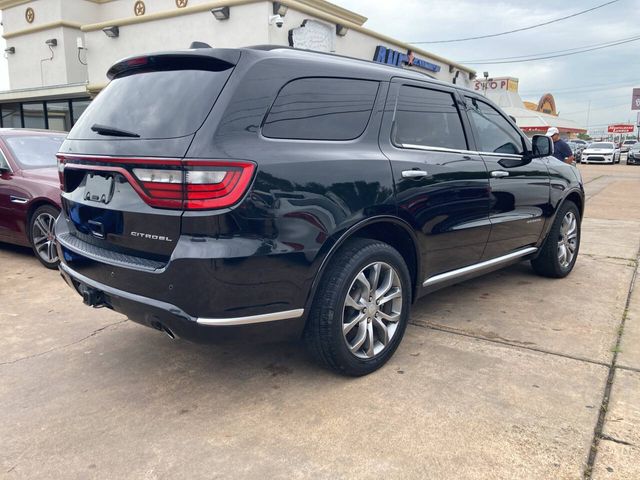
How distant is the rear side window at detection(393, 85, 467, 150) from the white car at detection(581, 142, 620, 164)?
32991 millimetres

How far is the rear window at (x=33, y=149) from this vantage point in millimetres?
6012

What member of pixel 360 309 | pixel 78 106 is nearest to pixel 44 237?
pixel 360 309

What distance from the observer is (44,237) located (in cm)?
560

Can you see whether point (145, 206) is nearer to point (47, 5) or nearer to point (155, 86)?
point (155, 86)

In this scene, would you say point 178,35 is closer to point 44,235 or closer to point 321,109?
point 44,235

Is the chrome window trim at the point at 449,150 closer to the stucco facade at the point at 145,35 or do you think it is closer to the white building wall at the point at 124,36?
the white building wall at the point at 124,36

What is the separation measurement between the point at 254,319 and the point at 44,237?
158 inches

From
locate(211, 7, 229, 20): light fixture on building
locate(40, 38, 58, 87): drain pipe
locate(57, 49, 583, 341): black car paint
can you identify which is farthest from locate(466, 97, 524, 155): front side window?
locate(40, 38, 58, 87): drain pipe

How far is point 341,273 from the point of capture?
2.83 metres

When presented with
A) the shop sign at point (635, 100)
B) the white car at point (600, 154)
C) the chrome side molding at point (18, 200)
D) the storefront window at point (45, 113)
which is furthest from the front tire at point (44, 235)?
the shop sign at point (635, 100)

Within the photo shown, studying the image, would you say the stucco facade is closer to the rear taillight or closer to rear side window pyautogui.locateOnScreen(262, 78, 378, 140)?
rear side window pyautogui.locateOnScreen(262, 78, 378, 140)

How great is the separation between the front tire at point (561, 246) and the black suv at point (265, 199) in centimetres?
177

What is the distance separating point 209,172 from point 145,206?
0.39 metres

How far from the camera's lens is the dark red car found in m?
5.49
